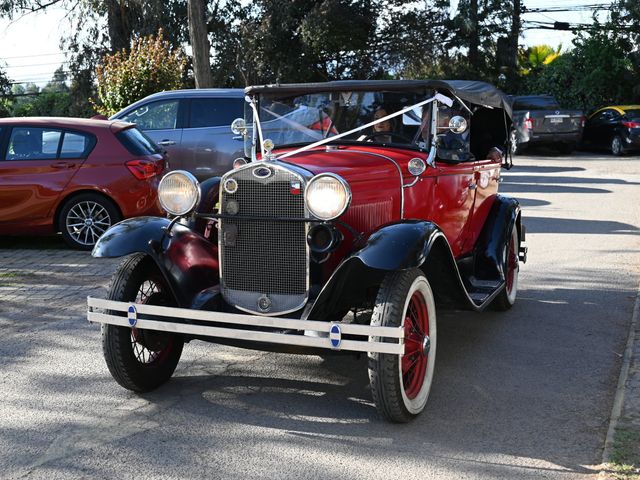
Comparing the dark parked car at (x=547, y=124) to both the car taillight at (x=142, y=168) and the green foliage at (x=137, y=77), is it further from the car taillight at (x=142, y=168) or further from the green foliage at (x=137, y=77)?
the car taillight at (x=142, y=168)

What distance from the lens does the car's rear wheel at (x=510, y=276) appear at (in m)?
6.95

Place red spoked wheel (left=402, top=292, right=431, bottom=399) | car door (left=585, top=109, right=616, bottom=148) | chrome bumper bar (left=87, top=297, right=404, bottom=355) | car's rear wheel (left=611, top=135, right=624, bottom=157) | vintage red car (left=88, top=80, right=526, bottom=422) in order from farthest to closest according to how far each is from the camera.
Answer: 1. car door (left=585, top=109, right=616, bottom=148)
2. car's rear wheel (left=611, top=135, right=624, bottom=157)
3. red spoked wheel (left=402, top=292, right=431, bottom=399)
4. vintage red car (left=88, top=80, right=526, bottom=422)
5. chrome bumper bar (left=87, top=297, right=404, bottom=355)

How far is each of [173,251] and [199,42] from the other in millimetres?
14086

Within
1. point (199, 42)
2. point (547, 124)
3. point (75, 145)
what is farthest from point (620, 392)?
point (547, 124)

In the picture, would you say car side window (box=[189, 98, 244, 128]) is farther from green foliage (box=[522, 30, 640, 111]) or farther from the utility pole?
the utility pole

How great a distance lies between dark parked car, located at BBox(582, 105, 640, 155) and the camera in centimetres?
2444

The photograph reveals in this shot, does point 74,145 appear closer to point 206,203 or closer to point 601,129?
point 206,203

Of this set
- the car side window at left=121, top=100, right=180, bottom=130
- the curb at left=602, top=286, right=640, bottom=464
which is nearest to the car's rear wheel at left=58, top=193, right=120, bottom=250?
the car side window at left=121, top=100, right=180, bottom=130

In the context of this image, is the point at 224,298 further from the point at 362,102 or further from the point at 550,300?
the point at 550,300

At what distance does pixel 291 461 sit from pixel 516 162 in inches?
789

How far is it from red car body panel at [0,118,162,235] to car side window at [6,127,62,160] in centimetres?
7

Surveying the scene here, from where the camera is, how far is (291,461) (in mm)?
4117

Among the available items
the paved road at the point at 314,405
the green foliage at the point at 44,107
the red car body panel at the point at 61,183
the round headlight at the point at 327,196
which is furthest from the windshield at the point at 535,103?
the green foliage at the point at 44,107

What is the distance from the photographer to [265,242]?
500cm
